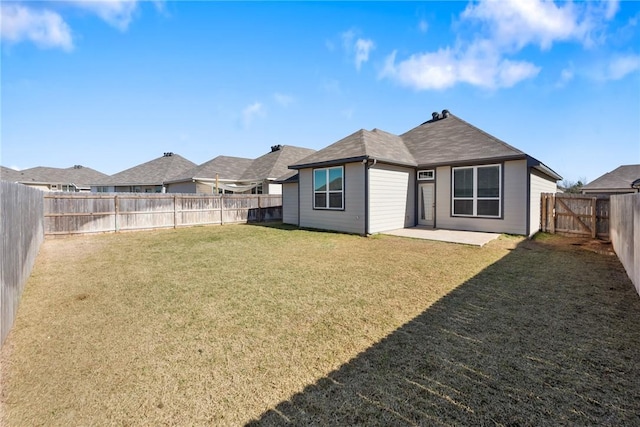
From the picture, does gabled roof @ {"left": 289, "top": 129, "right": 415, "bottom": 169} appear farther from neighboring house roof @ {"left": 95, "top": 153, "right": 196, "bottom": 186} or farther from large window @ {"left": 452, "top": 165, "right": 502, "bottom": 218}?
neighboring house roof @ {"left": 95, "top": 153, "right": 196, "bottom": 186}

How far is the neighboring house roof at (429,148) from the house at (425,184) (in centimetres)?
4

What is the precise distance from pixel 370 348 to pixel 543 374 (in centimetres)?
157

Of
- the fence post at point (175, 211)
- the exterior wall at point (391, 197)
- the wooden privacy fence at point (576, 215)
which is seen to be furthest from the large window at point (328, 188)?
the wooden privacy fence at point (576, 215)

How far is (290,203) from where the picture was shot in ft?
53.9

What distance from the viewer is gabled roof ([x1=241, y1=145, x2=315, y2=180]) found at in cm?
2202

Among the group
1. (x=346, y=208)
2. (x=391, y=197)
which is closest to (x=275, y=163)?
(x=346, y=208)

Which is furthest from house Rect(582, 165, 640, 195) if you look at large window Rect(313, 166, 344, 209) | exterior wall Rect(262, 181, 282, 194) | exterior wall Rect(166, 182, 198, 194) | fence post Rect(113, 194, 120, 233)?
fence post Rect(113, 194, 120, 233)

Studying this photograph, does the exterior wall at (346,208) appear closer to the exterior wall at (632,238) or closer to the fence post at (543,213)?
the exterior wall at (632,238)

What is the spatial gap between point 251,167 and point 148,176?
1014 centimetres

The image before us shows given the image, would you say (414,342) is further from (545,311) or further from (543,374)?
(545,311)

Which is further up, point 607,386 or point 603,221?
point 603,221

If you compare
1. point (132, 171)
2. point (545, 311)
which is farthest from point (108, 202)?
point (132, 171)

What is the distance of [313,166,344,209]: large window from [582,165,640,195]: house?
3093 cm

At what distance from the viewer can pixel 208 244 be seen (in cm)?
995
